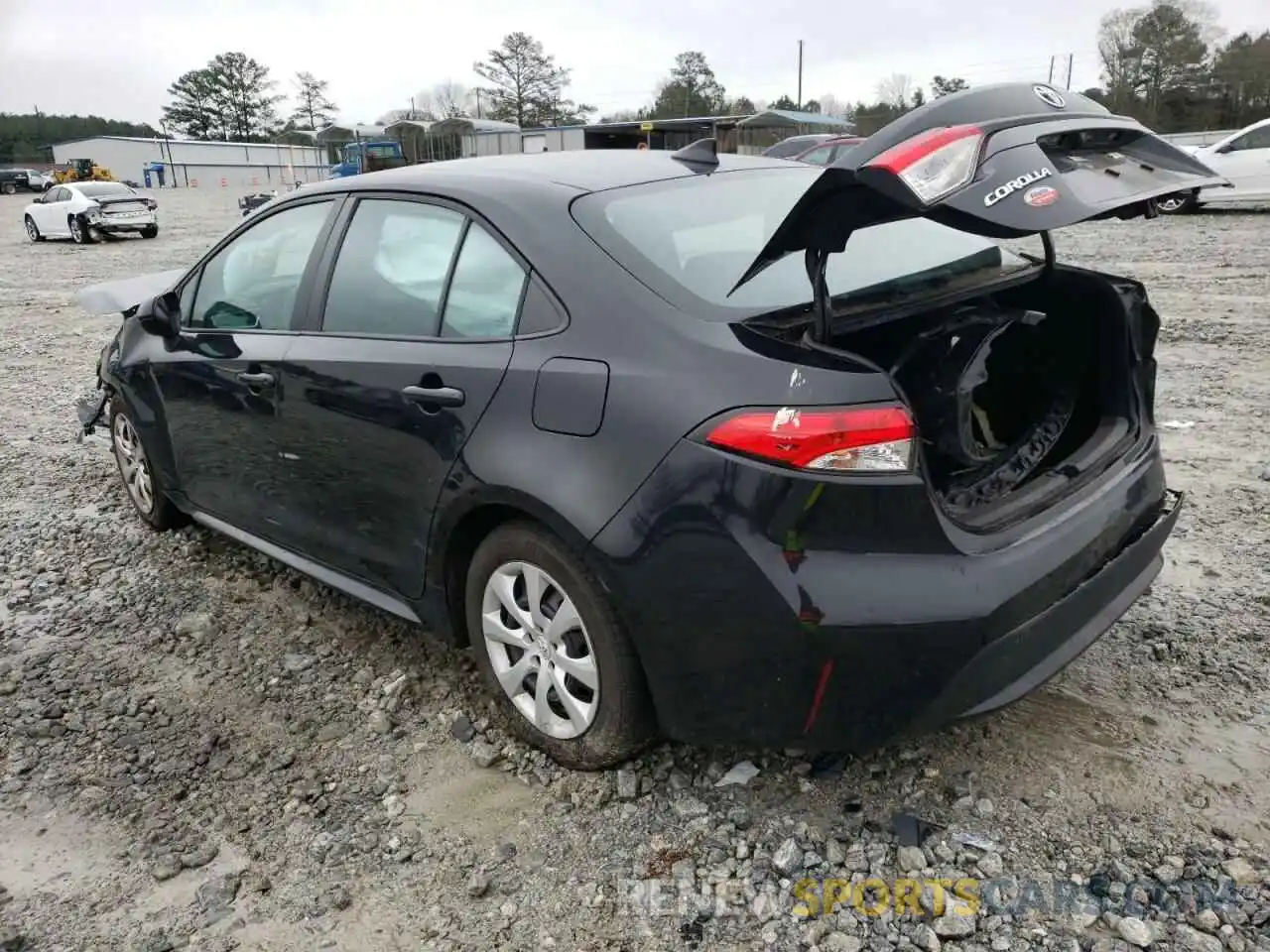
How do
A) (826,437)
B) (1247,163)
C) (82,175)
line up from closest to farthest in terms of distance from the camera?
(826,437) → (1247,163) → (82,175)

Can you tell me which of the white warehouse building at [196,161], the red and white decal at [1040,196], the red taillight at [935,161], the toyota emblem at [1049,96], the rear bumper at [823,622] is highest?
the white warehouse building at [196,161]

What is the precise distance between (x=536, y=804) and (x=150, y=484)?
9.26 feet

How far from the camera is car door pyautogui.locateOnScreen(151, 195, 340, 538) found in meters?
3.32

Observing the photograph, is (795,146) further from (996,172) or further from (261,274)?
(996,172)

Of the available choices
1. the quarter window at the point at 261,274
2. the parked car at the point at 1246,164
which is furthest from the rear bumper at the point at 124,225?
the quarter window at the point at 261,274

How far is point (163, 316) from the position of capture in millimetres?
3814

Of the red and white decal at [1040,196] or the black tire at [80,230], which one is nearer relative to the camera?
the red and white decal at [1040,196]

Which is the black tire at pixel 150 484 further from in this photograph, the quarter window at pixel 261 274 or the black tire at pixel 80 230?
the black tire at pixel 80 230

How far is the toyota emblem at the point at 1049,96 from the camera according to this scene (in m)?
2.19

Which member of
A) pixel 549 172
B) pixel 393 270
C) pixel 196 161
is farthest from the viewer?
pixel 196 161

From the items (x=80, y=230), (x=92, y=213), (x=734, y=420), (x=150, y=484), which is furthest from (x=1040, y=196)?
(x=80, y=230)

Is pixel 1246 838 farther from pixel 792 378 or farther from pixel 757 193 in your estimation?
pixel 757 193

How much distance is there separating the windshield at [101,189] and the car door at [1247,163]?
74.5ft

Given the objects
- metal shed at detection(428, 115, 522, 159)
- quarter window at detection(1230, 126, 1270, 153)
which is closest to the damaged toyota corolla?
quarter window at detection(1230, 126, 1270, 153)
